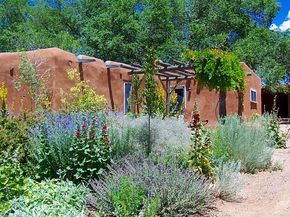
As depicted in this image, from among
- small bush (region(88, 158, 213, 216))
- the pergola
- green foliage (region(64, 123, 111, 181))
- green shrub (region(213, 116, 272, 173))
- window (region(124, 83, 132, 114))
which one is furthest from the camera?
window (region(124, 83, 132, 114))

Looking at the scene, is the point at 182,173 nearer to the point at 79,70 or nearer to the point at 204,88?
the point at 79,70

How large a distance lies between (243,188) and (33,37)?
18.3 meters

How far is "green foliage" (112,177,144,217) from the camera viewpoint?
191 inches

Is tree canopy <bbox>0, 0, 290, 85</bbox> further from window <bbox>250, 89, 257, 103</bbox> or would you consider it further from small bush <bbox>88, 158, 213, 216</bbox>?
small bush <bbox>88, 158, 213, 216</bbox>

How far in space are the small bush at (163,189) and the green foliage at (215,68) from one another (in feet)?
37.9

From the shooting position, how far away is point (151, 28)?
2589cm

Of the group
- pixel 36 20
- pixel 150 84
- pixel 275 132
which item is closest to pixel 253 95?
pixel 275 132

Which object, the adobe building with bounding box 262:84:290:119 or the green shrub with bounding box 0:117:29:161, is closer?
the green shrub with bounding box 0:117:29:161

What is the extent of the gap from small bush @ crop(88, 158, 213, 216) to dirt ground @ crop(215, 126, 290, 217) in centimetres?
40

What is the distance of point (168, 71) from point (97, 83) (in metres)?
2.53

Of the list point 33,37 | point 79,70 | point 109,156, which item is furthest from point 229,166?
point 33,37

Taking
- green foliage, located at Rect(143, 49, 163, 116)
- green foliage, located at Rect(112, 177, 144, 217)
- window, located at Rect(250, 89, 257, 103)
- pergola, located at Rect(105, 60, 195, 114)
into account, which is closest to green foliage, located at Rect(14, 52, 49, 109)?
pergola, located at Rect(105, 60, 195, 114)

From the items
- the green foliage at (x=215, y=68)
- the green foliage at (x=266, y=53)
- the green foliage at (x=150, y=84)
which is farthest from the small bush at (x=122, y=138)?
the green foliage at (x=266, y=53)

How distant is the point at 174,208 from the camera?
5262 mm
